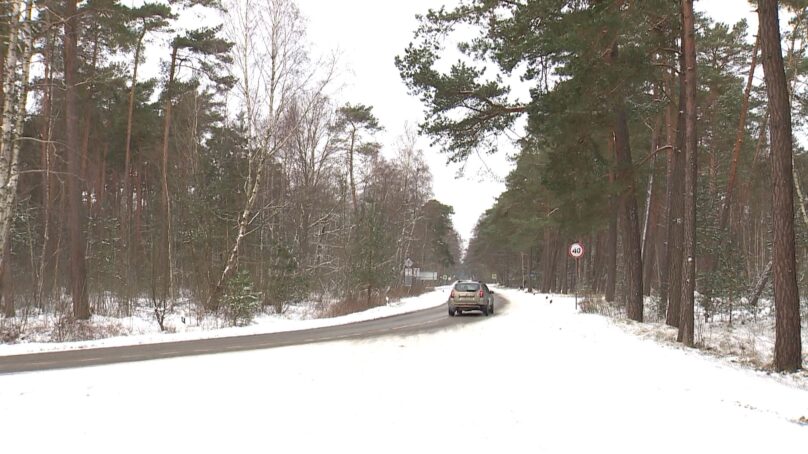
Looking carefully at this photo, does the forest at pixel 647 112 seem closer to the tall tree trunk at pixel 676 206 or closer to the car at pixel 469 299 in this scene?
the tall tree trunk at pixel 676 206

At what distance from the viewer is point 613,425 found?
5.94 m

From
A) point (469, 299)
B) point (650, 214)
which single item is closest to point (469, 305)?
point (469, 299)

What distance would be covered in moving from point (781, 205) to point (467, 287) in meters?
Result: 14.9

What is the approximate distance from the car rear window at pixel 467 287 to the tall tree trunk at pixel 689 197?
11.1 m

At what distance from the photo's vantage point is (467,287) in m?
24.3

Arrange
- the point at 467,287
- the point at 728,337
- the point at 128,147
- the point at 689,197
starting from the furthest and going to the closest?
the point at 128,147 → the point at 467,287 → the point at 728,337 → the point at 689,197

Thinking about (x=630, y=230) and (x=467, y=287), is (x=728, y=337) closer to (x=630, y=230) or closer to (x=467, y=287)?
(x=630, y=230)

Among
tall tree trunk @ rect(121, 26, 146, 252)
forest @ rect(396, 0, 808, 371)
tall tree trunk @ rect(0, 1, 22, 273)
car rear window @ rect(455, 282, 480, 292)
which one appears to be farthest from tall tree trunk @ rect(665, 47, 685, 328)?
tall tree trunk @ rect(121, 26, 146, 252)

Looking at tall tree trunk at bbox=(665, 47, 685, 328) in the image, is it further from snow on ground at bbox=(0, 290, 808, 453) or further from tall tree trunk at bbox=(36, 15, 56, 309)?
tall tree trunk at bbox=(36, 15, 56, 309)

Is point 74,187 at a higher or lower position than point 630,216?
higher

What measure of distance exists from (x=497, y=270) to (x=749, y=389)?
354 feet

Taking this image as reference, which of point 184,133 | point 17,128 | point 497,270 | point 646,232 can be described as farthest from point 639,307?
point 497,270

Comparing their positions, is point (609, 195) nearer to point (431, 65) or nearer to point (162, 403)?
point (431, 65)

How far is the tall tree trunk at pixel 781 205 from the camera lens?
10.5 m
